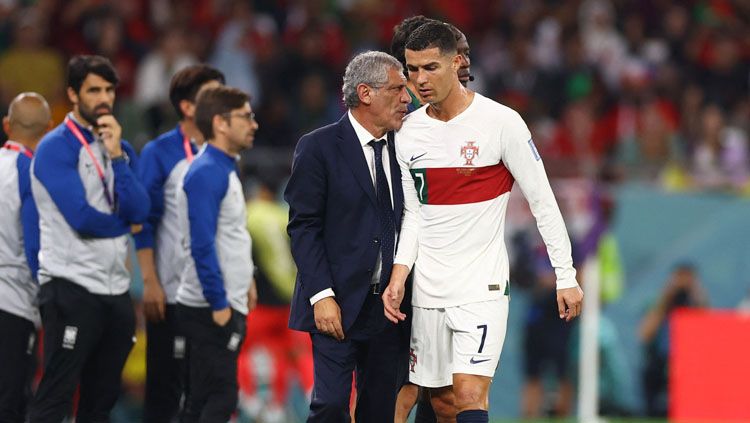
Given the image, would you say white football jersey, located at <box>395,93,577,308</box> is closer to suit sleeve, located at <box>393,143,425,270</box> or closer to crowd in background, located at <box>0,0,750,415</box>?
suit sleeve, located at <box>393,143,425,270</box>

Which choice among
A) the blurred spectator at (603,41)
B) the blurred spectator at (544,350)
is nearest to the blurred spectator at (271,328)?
the blurred spectator at (544,350)

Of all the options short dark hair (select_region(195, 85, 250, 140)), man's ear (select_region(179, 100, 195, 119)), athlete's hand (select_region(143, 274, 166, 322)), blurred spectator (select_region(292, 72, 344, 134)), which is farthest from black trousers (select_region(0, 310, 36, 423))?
blurred spectator (select_region(292, 72, 344, 134))

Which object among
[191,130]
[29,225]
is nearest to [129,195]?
[29,225]

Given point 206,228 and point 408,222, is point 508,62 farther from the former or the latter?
point 408,222

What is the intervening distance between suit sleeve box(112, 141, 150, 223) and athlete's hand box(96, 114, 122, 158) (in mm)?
76

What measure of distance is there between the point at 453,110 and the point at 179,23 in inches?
345

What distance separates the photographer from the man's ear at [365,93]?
273 inches

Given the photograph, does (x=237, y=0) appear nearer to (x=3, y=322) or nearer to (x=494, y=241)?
(x=3, y=322)

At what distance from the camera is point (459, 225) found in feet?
22.6

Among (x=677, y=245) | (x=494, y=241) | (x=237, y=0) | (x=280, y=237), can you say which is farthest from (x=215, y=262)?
(x=237, y=0)

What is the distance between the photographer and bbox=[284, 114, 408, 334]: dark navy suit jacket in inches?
272

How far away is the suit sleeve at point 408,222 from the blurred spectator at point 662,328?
7.06m

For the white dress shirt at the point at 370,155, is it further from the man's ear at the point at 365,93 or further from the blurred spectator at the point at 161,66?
the blurred spectator at the point at 161,66

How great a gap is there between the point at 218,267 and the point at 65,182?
1.02m
